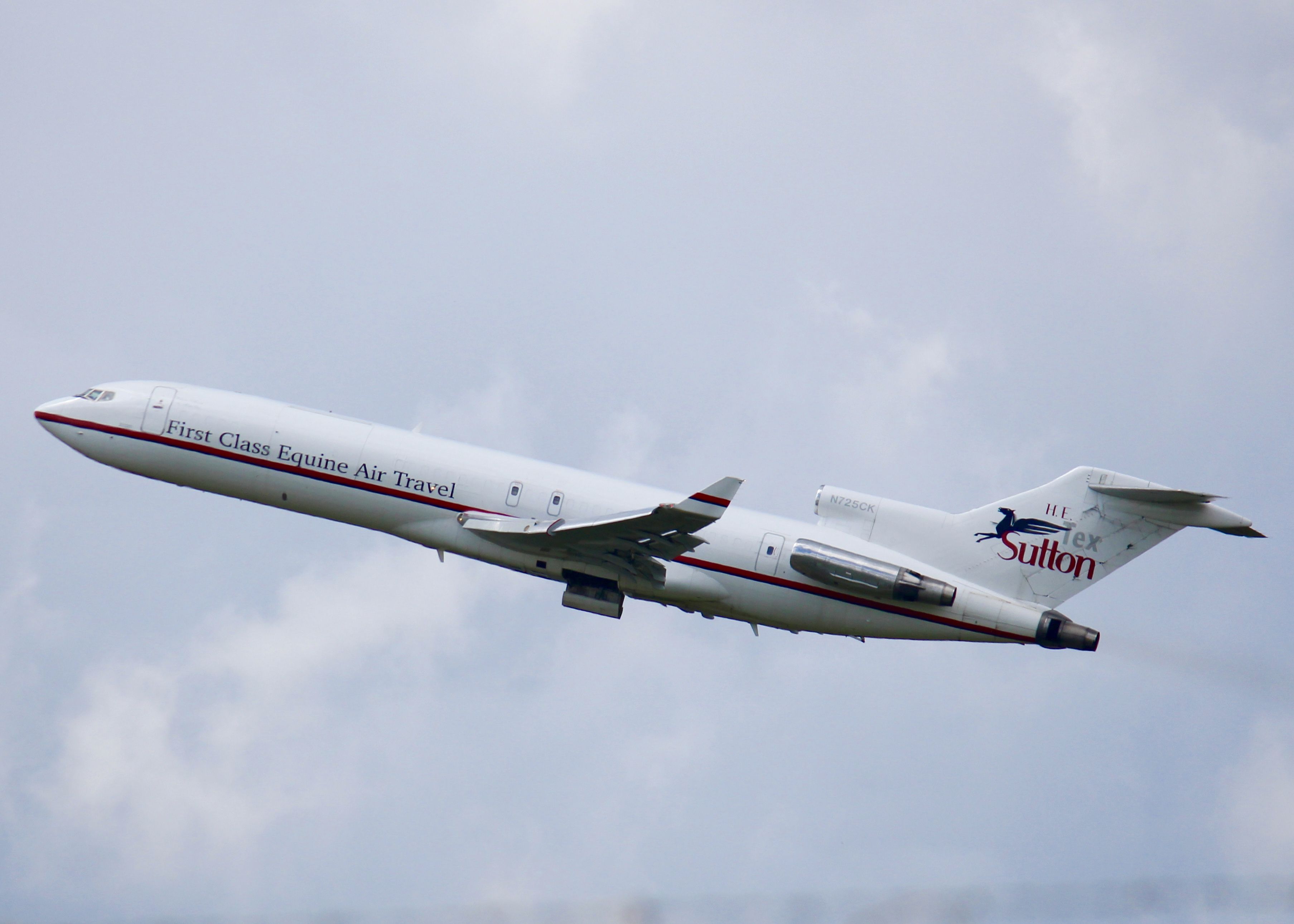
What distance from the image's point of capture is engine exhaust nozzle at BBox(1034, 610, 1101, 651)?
3150 centimetres

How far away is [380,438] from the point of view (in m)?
32.8

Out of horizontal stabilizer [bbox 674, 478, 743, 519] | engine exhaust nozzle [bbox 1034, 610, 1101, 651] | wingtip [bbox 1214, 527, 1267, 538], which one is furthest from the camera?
engine exhaust nozzle [bbox 1034, 610, 1101, 651]

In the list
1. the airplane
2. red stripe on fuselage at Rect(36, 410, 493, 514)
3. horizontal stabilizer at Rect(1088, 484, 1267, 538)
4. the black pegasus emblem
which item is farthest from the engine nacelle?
red stripe on fuselage at Rect(36, 410, 493, 514)

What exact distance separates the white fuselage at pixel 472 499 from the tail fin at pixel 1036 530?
0.69 metres

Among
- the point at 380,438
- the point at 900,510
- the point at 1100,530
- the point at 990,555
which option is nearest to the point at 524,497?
the point at 380,438

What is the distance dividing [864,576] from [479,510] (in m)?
10.4

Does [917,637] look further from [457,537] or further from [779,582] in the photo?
[457,537]

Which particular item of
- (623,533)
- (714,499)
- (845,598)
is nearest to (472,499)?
(623,533)

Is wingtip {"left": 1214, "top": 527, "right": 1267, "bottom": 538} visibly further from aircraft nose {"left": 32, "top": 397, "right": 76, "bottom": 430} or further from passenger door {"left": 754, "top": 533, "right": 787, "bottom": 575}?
aircraft nose {"left": 32, "top": 397, "right": 76, "bottom": 430}

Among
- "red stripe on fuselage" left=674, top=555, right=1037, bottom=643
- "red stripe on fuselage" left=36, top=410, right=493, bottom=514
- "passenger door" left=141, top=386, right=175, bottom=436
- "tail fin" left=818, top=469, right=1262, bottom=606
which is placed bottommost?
"red stripe on fuselage" left=674, top=555, right=1037, bottom=643

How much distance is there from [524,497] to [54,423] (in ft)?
46.4

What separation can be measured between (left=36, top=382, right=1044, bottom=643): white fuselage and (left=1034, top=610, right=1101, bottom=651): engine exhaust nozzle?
262 millimetres

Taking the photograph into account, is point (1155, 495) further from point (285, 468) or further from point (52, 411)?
point (52, 411)

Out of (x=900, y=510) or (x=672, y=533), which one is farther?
(x=900, y=510)
